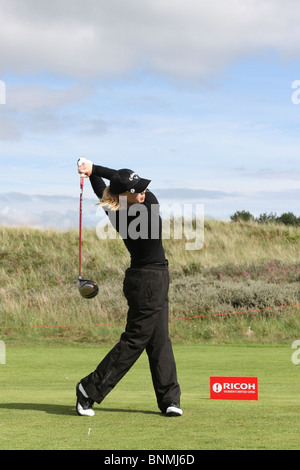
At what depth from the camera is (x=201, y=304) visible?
20.3 metres

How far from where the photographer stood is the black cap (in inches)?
256


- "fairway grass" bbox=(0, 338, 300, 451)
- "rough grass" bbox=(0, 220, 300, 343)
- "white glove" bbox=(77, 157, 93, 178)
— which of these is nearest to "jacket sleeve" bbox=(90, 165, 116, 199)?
"white glove" bbox=(77, 157, 93, 178)

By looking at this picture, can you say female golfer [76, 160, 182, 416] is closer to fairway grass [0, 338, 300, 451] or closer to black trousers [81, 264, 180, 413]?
black trousers [81, 264, 180, 413]

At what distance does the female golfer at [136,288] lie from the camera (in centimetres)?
647

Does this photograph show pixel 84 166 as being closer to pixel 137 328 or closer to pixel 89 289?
pixel 89 289

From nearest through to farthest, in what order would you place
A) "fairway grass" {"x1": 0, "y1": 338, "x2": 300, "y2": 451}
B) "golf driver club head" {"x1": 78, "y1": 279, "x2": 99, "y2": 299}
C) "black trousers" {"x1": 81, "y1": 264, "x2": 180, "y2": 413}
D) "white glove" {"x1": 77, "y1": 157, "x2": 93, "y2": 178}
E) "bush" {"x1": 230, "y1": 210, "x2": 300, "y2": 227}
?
"fairway grass" {"x1": 0, "y1": 338, "x2": 300, "y2": 451}, "black trousers" {"x1": 81, "y1": 264, "x2": 180, "y2": 413}, "white glove" {"x1": 77, "y1": 157, "x2": 93, "y2": 178}, "golf driver club head" {"x1": 78, "y1": 279, "x2": 99, "y2": 299}, "bush" {"x1": 230, "y1": 210, "x2": 300, "y2": 227}

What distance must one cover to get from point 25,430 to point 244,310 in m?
14.6

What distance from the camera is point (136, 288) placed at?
6.47 m

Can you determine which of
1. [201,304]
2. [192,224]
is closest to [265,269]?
[201,304]

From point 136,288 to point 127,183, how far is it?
3.01 ft

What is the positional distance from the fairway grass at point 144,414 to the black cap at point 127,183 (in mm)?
1943

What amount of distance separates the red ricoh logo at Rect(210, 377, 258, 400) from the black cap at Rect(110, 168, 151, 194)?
206cm

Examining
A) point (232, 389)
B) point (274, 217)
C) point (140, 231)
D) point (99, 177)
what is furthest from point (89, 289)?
point (274, 217)

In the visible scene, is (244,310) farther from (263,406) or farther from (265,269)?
(263,406)
